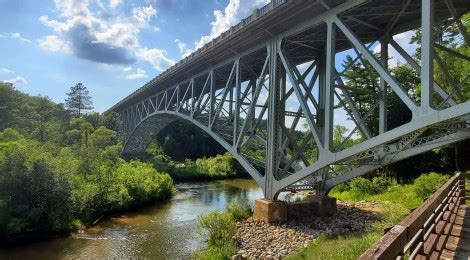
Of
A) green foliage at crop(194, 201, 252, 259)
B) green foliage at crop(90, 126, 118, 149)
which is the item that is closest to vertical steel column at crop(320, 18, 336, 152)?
green foliage at crop(194, 201, 252, 259)

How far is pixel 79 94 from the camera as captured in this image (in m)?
82.8

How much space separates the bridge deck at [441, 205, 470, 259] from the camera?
524 centimetres

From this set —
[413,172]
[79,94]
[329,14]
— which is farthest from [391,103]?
[79,94]

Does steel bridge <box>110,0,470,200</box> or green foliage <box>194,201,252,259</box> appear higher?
steel bridge <box>110,0,470,200</box>

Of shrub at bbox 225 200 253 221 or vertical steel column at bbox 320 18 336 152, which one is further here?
shrub at bbox 225 200 253 221

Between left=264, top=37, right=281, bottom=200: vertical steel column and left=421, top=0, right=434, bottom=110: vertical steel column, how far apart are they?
7815 millimetres

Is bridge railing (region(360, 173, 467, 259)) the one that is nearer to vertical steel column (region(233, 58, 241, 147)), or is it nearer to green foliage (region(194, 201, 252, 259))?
green foliage (region(194, 201, 252, 259))

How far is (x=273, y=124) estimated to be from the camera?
1712 cm

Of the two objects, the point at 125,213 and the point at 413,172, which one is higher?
the point at 413,172

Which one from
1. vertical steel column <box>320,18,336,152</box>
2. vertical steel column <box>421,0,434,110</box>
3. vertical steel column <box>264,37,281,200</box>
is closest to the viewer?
vertical steel column <box>421,0,434,110</box>

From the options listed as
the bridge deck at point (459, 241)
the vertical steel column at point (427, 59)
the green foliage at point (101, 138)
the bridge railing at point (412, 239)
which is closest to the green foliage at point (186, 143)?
the green foliage at point (101, 138)

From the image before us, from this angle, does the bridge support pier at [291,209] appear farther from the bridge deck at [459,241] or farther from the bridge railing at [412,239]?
the bridge railing at [412,239]

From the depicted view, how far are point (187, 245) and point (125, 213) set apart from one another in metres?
8.92

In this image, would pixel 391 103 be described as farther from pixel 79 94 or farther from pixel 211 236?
pixel 79 94
